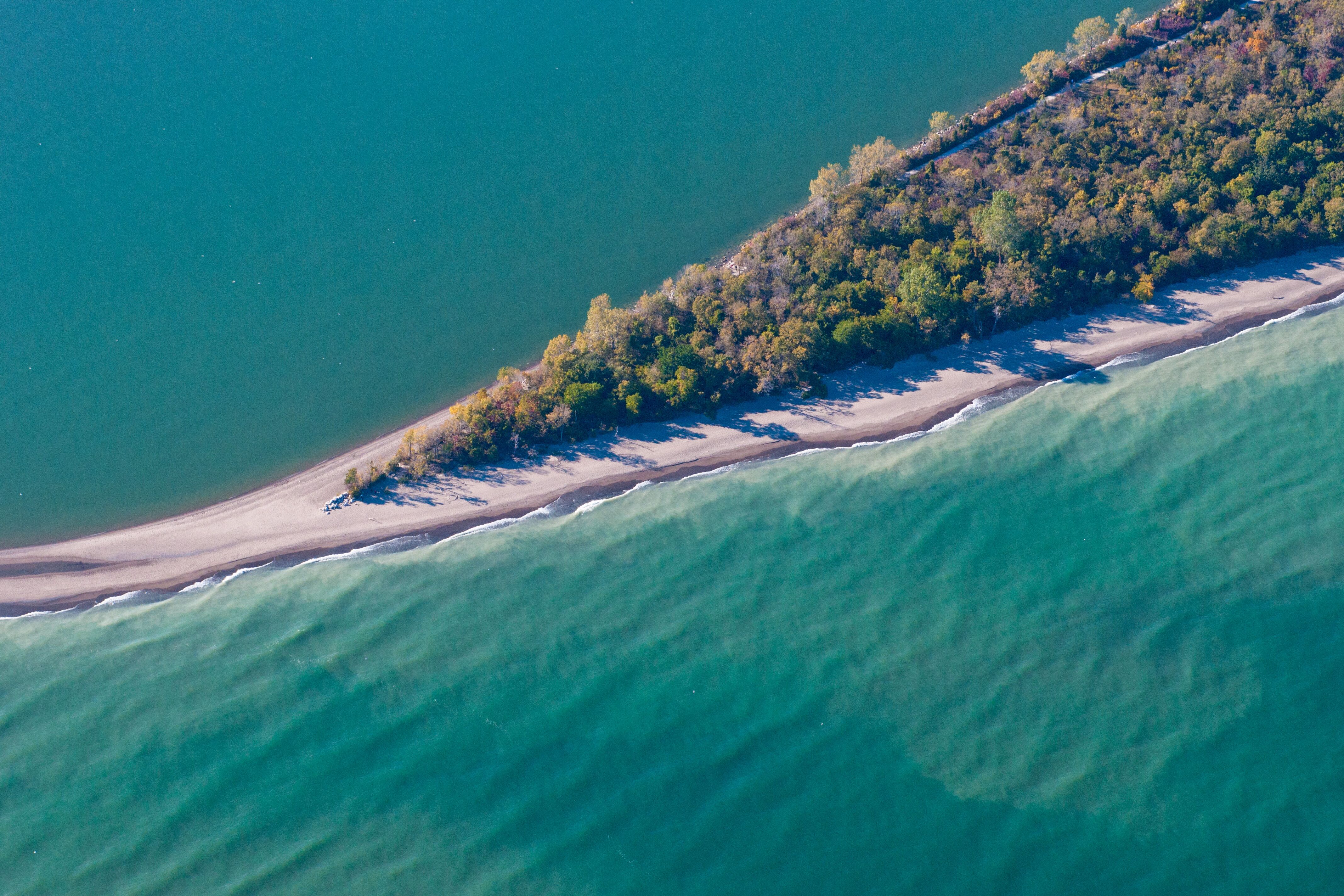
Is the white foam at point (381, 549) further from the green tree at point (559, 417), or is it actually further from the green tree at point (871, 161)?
the green tree at point (871, 161)

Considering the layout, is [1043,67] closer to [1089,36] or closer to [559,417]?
[1089,36]

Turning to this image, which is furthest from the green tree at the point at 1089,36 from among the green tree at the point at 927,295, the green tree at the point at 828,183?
the green tree at the point at 927,295

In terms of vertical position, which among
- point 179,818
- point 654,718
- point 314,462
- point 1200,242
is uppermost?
point 314,462

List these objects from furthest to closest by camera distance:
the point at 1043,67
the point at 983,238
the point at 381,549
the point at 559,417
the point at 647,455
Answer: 1. the point at 1043,67
2. the point at 983,238
3. the point at 647,455
4. the point at 559,417
5. the point at 381,549

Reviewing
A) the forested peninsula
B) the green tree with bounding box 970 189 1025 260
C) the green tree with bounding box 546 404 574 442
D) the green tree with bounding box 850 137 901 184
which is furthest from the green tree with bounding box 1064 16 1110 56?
the green tree with bounding box 546 404 574 442

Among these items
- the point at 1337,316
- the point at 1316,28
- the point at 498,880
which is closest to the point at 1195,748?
the point at 1337,316

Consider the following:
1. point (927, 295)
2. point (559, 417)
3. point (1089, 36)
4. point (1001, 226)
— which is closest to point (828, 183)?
point (927, 295)

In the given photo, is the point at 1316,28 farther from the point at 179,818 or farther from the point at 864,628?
the point at 179,818
